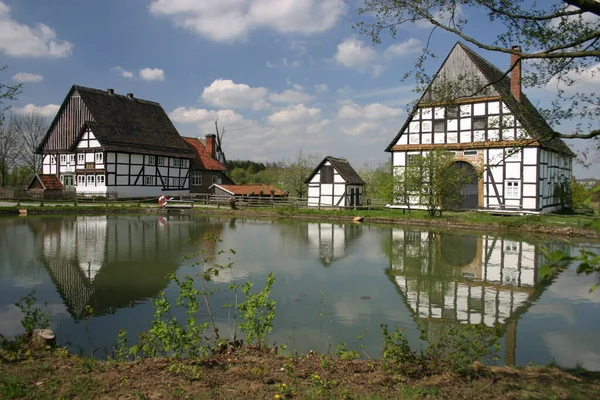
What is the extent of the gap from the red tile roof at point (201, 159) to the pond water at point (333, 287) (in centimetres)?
2818

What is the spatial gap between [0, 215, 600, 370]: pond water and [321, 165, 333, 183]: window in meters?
15.3

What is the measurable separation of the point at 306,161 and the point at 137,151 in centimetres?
1743

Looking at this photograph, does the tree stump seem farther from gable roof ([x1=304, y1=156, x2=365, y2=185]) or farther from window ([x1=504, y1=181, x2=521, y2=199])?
gable roof ([x1=304, y1=156, x2=365, y2=185])

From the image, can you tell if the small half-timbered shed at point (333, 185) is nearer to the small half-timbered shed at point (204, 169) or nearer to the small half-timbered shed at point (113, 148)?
the small half-timbered shed at point (113, 148)

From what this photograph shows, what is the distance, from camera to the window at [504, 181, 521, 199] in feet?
91.5

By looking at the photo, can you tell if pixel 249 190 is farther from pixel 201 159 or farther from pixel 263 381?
pixel 263 381

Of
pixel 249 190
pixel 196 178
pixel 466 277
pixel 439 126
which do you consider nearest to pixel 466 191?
pixel 439 126

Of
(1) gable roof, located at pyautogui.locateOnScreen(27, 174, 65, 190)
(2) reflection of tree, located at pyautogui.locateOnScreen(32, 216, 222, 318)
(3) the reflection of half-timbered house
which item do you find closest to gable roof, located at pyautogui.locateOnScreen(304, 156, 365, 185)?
(3) the reflection of half-timbered house

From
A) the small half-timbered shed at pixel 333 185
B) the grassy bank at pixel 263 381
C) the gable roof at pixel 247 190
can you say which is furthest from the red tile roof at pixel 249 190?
the grassy bank at pixel 263 381

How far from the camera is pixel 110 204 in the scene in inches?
1374

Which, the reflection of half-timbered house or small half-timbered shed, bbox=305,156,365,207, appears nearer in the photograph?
the reflection of half-timbered house

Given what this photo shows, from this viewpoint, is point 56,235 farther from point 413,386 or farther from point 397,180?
point 397,180

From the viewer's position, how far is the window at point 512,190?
27.9 metres

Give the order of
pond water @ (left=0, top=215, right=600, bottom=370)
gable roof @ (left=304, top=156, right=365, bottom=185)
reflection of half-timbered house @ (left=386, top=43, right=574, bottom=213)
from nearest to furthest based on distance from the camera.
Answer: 1. pond water @ (left=0, top=215, right=600, bottom=370)
2. reflection of half-timbered house @ (left=386, top=43, right=574, bottom=213)
3. gable roof @ (left=304, top=156, right=365, bottom=185)
